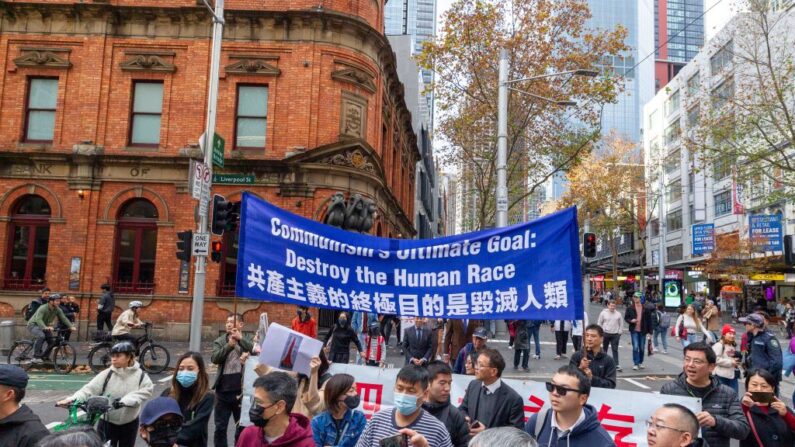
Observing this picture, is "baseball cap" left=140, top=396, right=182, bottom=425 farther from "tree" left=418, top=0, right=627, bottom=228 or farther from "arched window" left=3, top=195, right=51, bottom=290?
"tree" left=418, top=0, right=627, bottom=228

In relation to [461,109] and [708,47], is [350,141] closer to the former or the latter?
[461,109]

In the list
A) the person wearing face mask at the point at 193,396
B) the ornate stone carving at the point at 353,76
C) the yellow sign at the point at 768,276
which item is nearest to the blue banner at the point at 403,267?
the person wearing face mask at the point at 193,396

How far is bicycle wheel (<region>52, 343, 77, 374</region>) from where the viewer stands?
46.7ft

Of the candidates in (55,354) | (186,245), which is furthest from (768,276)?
(55,354)

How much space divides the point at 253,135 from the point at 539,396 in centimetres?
1744

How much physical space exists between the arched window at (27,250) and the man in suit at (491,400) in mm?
19839

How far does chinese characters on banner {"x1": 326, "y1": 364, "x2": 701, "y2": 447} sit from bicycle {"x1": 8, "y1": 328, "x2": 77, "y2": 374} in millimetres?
→ 10231

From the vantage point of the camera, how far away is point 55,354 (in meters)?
14.2

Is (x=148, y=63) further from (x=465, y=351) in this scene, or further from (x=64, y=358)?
(x=465, y=351)

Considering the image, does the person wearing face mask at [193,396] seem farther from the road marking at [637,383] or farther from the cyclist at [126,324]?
the road marking at [637,383]

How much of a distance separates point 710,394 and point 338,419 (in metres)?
3.15

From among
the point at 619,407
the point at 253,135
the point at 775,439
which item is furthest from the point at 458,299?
the point at 253,135

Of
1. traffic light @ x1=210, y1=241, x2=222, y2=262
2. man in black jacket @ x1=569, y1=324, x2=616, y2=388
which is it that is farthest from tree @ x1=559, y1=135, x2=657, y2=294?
man in black jacket @ x1=569, y1=324, x2=616, y2=388

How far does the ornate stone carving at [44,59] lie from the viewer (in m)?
21.5
